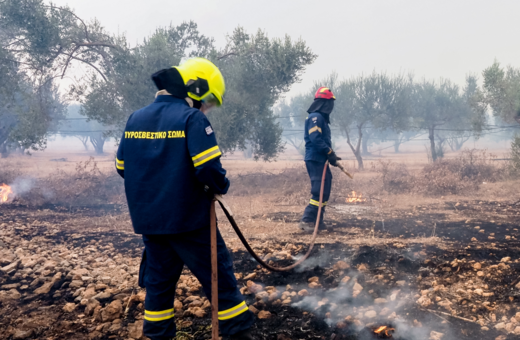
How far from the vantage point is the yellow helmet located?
243cm

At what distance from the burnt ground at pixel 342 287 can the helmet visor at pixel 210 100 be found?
5.77 feet

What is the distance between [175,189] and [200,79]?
2.59ft

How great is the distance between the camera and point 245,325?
2.36 metres

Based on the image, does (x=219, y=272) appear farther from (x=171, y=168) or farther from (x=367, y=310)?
(x=367, y=310)

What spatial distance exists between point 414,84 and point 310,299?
31350mm

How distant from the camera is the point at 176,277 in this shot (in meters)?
2.43

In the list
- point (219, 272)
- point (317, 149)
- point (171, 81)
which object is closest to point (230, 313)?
point (219, 272)

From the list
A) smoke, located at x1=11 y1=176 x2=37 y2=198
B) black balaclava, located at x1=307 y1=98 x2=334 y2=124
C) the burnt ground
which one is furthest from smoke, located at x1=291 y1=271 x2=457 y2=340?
smoke, located at x1=11 y1=176 x2=37 y2=198

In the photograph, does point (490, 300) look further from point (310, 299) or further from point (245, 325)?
point (245, 325)

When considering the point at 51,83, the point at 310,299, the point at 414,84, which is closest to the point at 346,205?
the point at 310,299

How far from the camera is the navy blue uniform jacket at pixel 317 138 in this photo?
5852 millimetres

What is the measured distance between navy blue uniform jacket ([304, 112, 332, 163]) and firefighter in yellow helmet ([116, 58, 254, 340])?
3.59 meters

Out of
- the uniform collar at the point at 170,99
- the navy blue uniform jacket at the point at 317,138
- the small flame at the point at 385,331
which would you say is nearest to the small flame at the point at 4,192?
the navy blue uniform jacket at the point at 317,138

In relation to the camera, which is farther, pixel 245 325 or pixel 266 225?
pixel 266 225
